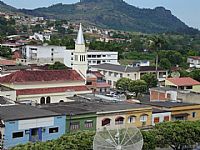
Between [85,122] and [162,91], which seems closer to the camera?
[85,122]

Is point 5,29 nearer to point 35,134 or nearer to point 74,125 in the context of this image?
point 74,125

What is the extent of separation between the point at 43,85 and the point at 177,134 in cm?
1868

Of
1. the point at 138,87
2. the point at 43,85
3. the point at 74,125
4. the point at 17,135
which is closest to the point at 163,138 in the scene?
the point at 74,125

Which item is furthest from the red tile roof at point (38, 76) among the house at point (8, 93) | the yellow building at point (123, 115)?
the yellow building at point (123, 115)

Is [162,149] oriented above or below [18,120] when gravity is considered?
below

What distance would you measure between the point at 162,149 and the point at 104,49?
67945mm

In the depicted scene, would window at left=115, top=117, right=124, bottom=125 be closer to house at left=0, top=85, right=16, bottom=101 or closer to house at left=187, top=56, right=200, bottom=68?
house at left=0, top=85, right=16, bottom=101

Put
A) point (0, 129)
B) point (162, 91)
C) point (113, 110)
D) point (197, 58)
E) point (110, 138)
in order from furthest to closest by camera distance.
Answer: point (197, 58)
point (162, 91)
point (113, 110)
point (0, 129)
point (110, 138)

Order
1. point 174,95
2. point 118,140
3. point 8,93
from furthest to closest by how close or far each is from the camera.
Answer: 1. point 174,95
2. point 8,93
3. point 118,140

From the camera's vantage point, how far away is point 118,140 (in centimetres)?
2489

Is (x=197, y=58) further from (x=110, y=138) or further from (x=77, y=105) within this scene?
(x=110, y=138)

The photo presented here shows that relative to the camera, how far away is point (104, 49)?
101500 millimetres

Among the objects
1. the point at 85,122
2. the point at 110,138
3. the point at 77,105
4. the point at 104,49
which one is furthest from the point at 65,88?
the point at 104,49

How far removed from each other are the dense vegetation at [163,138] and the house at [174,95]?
1118 cm
